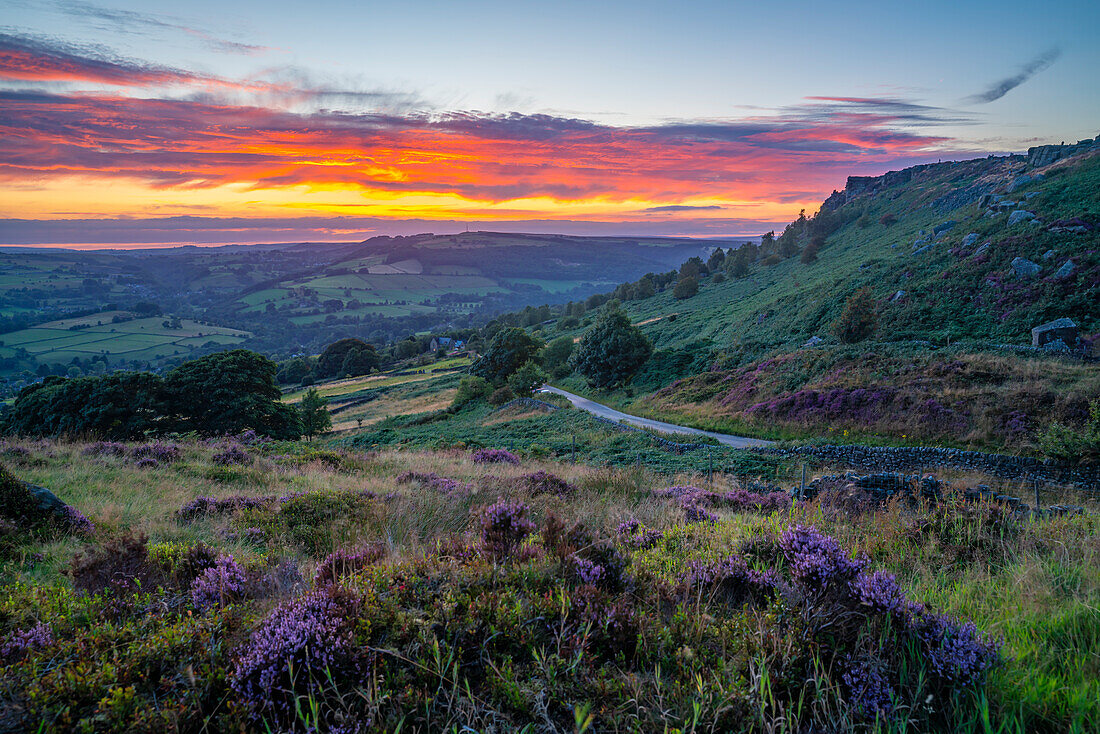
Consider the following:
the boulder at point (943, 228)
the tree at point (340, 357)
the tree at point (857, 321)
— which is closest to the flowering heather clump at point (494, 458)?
the tree at point (857, 321)

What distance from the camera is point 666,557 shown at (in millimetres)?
4223

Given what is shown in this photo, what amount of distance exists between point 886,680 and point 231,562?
15.4ft

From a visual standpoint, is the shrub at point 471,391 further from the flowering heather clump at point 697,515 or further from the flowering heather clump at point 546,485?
the flowering heather clump at point 697,515

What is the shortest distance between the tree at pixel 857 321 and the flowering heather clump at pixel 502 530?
4001cm

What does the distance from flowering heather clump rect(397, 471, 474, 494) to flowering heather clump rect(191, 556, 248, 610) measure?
4.94 meters

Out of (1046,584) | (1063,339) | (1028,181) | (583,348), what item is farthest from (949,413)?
(1028,181)

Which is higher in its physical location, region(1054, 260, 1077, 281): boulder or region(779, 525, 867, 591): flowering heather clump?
region(1054, 260, 1077, 281): boulder

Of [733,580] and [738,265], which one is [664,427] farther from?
[738,265]

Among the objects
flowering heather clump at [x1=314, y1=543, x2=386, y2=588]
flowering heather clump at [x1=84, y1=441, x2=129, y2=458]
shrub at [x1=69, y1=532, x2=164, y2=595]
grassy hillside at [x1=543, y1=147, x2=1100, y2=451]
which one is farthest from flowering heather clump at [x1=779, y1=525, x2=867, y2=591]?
grassy hillside at [x1=543, y1=147, x2=1100, y2=451]

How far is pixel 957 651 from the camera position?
8.02 feet

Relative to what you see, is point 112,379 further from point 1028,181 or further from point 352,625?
point 1028,181

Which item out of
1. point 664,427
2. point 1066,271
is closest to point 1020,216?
point 1066,271

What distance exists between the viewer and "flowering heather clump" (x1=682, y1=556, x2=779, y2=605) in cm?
352

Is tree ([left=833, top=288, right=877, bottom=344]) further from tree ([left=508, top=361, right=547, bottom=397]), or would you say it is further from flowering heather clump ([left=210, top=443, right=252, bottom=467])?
flowering heather clump ([left=210, top=443, right=252, bottom=467])
